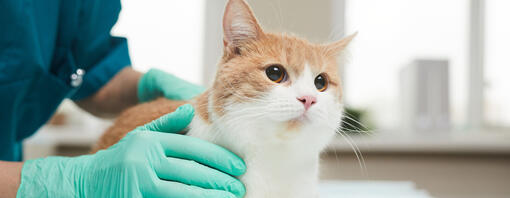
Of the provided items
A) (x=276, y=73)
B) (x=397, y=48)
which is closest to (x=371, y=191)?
(x=276, y=73)

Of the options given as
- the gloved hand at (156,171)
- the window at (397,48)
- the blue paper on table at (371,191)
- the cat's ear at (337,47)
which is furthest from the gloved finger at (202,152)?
the window at (397,48)

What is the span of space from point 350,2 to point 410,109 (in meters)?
0.82

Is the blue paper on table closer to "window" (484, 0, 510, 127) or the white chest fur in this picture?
the white chest fur

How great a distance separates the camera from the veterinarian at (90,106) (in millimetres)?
652

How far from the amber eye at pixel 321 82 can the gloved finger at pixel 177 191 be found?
0.27m

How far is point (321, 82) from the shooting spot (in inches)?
26.2

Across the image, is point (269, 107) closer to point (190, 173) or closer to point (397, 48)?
point (190, 173)

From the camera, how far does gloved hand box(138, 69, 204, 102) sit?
1006 millimetres

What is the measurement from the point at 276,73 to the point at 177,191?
0.28 metres

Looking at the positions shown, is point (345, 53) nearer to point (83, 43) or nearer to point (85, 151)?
point (83, 43)

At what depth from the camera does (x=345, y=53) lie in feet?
2.59

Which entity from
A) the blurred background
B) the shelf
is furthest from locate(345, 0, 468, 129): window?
the shelf

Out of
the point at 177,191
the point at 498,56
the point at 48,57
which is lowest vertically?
the point at 177,191

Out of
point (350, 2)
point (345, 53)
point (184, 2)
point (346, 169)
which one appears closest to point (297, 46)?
point (345, 53)
